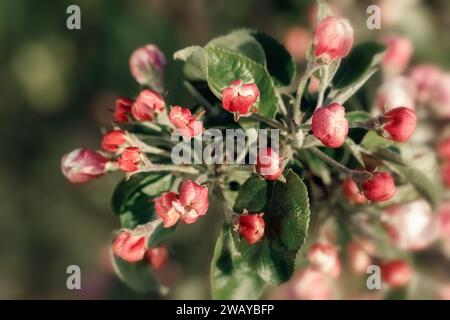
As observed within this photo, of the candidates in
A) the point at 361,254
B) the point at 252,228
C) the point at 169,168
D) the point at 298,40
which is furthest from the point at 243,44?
the point at 298,40

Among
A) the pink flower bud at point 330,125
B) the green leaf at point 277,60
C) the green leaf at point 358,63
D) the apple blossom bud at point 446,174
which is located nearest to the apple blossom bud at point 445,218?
the apple blossom bud at point 446,174

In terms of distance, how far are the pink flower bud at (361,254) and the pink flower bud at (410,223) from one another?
0.24 ft

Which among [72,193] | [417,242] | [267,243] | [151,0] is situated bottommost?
[267,243]

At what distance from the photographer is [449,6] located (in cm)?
260

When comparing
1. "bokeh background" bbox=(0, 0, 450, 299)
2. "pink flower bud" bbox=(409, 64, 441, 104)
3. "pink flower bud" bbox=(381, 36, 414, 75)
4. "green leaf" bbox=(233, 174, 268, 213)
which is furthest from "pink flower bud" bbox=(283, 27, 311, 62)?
"green leaf" bbox=(233, 174, 268, 213)

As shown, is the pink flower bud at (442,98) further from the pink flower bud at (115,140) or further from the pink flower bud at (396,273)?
the pink flower bud at (115,140)

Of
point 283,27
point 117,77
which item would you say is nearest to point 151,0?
point 117,77

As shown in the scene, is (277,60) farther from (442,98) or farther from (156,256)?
(442,98)

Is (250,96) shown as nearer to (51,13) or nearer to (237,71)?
→ (237,71)

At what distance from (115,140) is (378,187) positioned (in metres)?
0.52

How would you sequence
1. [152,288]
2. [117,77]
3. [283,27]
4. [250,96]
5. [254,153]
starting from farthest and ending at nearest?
[117,77] → [283,27] → [152,288] → [254,153] → [250,96]

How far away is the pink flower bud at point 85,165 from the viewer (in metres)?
1.33

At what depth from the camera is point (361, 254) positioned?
1.72 m

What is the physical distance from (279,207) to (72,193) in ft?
6.62
